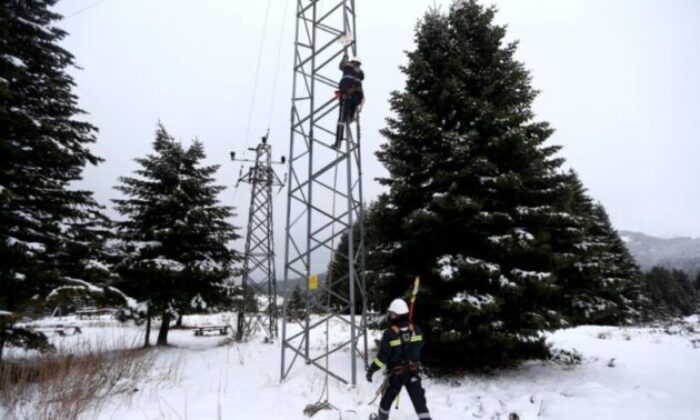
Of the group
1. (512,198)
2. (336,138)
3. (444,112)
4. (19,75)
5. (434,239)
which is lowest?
(434,239)

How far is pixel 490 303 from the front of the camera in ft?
22.9

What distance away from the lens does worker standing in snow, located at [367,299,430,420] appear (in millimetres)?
5238

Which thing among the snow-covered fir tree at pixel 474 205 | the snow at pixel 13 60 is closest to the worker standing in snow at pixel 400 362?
the snow-covered fir tree at pixel 474 205

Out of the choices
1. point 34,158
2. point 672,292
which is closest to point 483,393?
point 34,158

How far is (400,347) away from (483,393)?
265 centimetres

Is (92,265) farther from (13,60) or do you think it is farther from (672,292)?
(672,292)

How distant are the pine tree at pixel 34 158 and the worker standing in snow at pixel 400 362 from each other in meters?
7.31

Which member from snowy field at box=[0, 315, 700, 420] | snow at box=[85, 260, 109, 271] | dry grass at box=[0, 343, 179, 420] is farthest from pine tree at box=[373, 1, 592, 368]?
A: snow at box=[85, 260, 109, 271]

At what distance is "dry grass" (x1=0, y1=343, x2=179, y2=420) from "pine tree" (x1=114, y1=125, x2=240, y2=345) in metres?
5.05

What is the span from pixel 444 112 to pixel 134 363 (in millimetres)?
9861

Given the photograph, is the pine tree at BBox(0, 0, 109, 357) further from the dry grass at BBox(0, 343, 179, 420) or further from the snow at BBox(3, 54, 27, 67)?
the dry grass at BBox(0, 343, 179, 420)

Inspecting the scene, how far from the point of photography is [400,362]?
5.52m

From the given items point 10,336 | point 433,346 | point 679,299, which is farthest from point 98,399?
point 679,299

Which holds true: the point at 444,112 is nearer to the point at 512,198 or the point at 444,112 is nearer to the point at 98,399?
the point at 512,198
